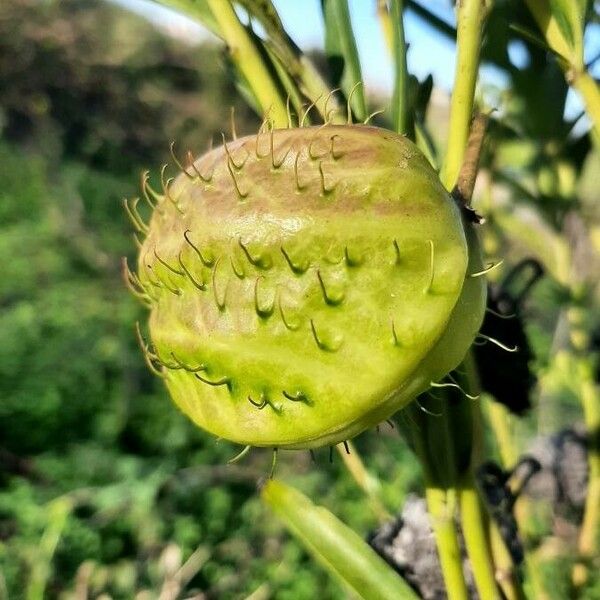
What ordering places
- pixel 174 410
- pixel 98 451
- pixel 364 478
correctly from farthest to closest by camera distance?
pixel 174 410 → pixel 98 451 → pixel 364 478

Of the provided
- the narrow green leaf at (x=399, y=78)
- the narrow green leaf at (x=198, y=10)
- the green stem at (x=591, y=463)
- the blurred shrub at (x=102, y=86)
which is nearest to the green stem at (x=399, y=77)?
the narrow green leaf at (x=399, y=78)

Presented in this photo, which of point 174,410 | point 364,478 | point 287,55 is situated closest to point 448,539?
point 364,478

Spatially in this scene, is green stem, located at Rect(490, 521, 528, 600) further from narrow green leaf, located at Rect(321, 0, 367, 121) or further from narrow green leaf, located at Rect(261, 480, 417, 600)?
narrow green leaf, located at Rect(321, 0, 367, 121)

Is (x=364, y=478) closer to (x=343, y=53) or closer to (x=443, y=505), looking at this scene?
(x=443, y=505)

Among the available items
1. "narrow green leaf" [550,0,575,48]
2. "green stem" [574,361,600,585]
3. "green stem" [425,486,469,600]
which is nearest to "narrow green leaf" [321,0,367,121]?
"narrow green leaf" [550,0,575,48]

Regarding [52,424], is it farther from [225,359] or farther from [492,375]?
[225,359]

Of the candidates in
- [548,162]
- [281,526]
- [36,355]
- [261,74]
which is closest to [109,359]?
[36,355]
